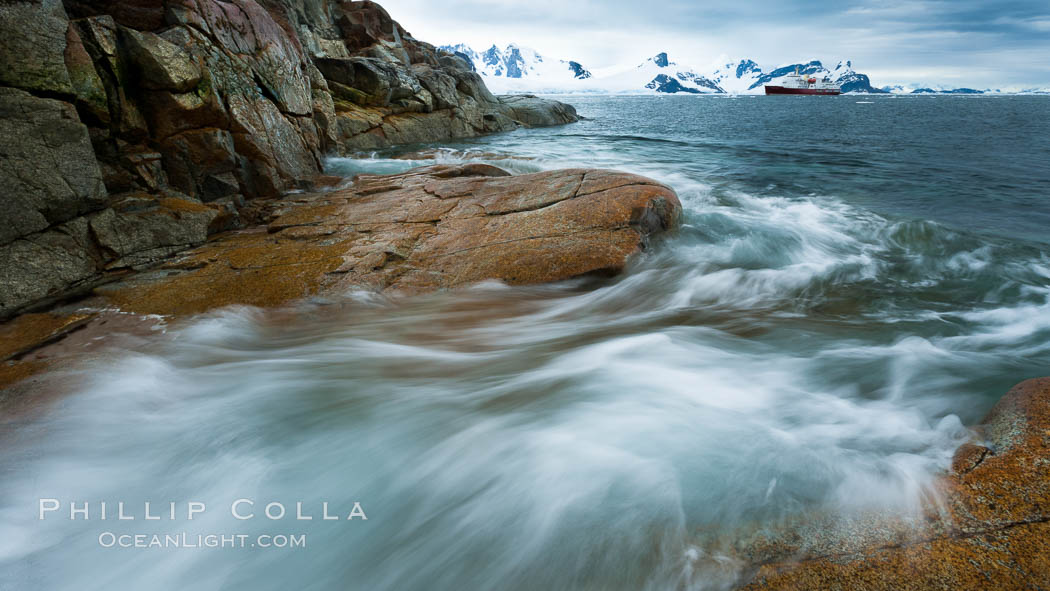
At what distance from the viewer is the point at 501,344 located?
14.8 feet

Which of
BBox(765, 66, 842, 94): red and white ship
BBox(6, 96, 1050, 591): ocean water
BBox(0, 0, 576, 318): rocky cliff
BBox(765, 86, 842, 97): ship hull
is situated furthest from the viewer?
BBox(765, 66, 842, 94): red and white ship

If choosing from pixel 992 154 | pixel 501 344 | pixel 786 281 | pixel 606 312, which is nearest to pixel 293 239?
pixel 501 344

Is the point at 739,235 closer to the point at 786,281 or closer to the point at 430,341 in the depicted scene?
the point at 786,281

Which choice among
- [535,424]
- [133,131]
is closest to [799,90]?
[133,131]

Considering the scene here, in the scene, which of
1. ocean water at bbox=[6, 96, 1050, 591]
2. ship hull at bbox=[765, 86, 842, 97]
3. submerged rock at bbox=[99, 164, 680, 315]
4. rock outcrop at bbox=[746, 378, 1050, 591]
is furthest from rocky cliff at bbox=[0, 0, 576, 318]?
ship hull at bbox=[765, 86, 842, 97]

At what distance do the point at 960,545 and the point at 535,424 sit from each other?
2.17 metres

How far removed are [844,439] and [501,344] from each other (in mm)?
2804

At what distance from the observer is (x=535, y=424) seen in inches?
127

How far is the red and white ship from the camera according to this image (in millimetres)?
135125

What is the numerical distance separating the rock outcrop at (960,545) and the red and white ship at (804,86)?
Result: 16725 centimetres

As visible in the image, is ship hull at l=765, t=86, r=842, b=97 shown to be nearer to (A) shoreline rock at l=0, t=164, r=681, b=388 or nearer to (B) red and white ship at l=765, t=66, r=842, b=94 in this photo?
(B) red and white ship at l=765, t=66, r=842, b=94

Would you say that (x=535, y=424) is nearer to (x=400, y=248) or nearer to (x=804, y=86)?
(x=400, y=248)

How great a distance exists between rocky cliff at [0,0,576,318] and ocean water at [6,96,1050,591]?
2184 mm

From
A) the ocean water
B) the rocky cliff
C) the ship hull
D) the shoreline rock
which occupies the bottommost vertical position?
the ocean water
